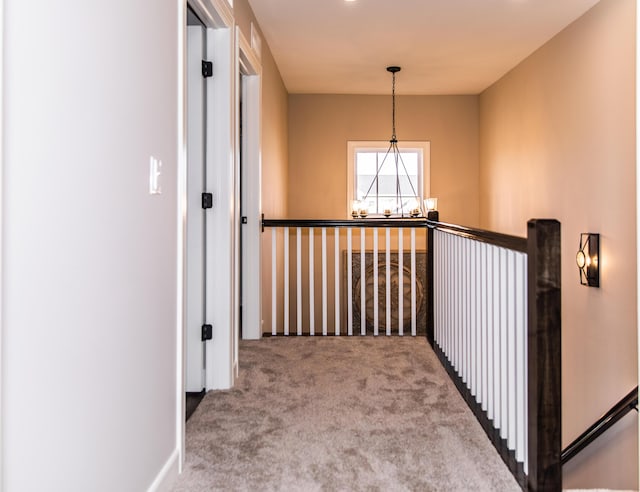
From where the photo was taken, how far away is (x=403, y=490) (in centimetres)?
194

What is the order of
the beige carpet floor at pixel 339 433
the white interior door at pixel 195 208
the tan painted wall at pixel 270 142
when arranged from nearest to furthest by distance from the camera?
1. the beige carpet floor at pixel 339 433
2. the white interior door at pixel 195 208
3. the tan painted wall at pixel 270 142

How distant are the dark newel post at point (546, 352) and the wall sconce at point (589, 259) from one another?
8.95 ft

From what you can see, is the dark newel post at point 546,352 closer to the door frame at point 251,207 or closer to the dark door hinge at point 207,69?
the dark door hinge at point 207,69

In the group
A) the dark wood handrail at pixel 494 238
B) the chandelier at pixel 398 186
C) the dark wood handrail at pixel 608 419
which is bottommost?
the dark wood handrail at pixel 608 419

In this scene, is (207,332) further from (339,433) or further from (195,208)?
(339,433)

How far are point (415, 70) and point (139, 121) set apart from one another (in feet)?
15.6

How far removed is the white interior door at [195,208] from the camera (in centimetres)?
293

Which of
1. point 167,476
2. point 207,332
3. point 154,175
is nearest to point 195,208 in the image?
point 207,332

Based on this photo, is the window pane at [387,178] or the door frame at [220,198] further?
the window pane at [387,178]

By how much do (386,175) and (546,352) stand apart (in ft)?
18.8

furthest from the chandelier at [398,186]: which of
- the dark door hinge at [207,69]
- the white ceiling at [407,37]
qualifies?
the dark door hinge at [207,69]

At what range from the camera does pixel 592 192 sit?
4.23 m

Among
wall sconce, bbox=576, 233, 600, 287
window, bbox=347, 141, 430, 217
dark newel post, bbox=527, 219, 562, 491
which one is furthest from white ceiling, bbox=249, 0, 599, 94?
dark newel post, bbox=527, 219, 562, 491

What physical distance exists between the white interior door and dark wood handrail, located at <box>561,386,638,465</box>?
2.37 meters
